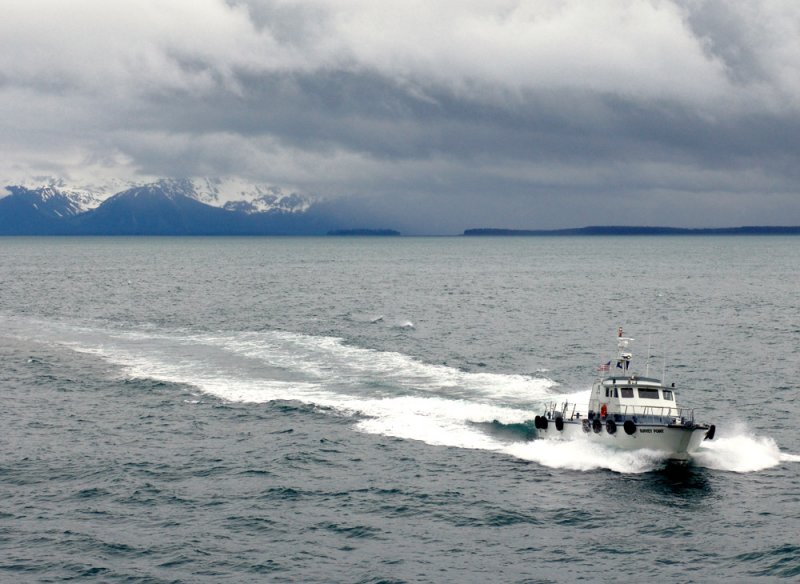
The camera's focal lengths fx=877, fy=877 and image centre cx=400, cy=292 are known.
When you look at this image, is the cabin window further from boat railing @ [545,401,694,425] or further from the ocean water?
the ocean water

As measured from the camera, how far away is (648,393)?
2120 inches

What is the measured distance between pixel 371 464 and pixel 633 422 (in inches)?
596

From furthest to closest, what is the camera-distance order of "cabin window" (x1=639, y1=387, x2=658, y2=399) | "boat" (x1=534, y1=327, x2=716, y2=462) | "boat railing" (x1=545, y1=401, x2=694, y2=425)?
"cabin window" (x1=639, y1=387, x2=658, y2=399) < "boat railing" (x1=545, y1=401, x2=694, y2=425) < "boat" (x1=534, y1=327, x2=716, y2=462)

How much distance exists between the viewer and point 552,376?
76625 mm

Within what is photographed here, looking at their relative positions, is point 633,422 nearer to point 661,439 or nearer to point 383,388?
point 661,439

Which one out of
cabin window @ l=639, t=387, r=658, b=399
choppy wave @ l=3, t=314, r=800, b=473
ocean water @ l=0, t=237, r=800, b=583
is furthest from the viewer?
cabin window @ l=639, t=387, r=658, b=399

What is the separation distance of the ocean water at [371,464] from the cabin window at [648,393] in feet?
15.5

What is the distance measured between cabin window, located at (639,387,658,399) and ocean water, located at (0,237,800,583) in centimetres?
473

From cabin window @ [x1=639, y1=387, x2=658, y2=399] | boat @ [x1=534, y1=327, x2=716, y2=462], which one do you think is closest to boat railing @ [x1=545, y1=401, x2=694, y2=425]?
boat @ [x1=534, y1=327, x2=716, y2=462]

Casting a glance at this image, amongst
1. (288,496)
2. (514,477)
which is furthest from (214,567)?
(514,477)

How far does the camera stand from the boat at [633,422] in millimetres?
49312

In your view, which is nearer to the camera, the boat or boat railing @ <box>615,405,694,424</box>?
the boat

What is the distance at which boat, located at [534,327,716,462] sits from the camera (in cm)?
4931

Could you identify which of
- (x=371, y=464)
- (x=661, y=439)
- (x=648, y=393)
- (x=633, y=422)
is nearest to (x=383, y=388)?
(x=371, y=464)
